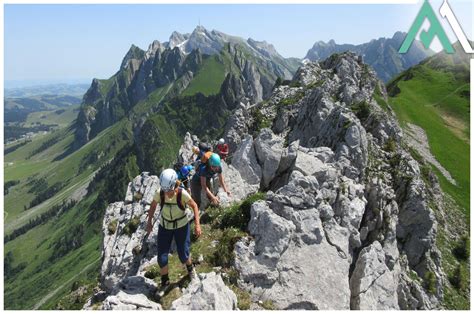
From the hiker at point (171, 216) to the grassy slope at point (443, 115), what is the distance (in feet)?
185

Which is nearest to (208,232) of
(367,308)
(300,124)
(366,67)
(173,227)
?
(173,227)

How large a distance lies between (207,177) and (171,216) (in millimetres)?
8900

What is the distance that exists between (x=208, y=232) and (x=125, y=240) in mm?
11228

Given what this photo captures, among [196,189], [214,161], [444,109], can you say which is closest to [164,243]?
[214,161]

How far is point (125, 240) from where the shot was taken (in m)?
30.3

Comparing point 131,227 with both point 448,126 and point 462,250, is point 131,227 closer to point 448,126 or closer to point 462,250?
point 462,250

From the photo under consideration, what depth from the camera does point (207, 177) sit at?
2494 centimetres

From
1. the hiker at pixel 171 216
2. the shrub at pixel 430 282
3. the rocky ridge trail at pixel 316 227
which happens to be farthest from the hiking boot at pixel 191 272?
the shrub at pixel 430 282

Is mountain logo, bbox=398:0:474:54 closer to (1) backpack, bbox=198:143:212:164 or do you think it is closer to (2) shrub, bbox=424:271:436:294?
(2) shrub, bbox=424:271:436:294

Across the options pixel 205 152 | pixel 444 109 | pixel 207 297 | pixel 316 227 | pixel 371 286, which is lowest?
pixel 371 286

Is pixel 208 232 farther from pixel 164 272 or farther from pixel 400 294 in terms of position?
pixel 400 294

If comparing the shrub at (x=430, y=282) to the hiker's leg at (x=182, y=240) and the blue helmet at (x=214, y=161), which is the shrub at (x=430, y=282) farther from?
the hiker's leg at (x=182, y=240)

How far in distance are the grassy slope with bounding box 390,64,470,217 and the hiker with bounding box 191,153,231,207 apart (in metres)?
50.1

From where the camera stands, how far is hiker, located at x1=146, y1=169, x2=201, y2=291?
15997mm
